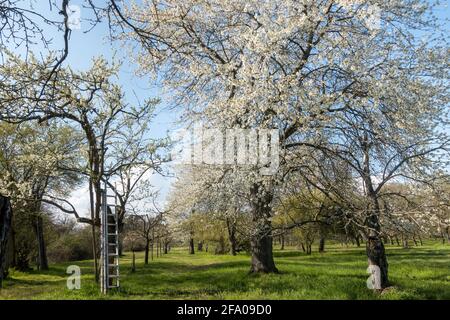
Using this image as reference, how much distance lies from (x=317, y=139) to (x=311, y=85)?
182cm

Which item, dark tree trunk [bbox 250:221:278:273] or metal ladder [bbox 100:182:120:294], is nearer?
metal ladder [bbox 100:182:120:294]

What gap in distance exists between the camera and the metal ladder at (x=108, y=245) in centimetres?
1184

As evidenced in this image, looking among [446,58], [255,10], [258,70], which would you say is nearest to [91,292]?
[258,70]

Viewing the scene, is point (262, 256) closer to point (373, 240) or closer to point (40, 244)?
point (373, 240)

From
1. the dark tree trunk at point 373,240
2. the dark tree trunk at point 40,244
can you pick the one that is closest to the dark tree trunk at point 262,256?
the dark tree trunk at point 373,240

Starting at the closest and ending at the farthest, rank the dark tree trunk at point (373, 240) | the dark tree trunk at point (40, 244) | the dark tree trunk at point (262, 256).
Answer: the dark tree trunk at point (373, 240) → the dark tree trunk at point (262, 256) → the dark tree trunk at point (40, 244)

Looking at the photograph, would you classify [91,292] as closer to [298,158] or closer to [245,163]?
[245,163]

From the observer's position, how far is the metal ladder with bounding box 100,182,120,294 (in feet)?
38.8

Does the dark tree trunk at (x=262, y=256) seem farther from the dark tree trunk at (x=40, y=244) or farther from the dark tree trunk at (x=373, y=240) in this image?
the dark tree trunk at (x=40, y=244)

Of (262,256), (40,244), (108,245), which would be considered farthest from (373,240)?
(40,244)

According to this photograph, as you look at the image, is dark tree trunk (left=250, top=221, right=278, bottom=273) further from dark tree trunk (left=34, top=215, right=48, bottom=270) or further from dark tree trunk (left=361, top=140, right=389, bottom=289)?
dark tree trunk (left=34, top=215, right=48, bottom=270)

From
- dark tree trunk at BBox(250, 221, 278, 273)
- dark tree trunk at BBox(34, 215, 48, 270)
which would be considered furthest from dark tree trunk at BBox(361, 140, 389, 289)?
dark tree trunk at BBox(34, 215, 48, 270)

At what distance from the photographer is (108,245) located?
12570mm

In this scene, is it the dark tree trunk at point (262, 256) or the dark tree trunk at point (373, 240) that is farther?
the dark tree trunk at point (262, 256)
